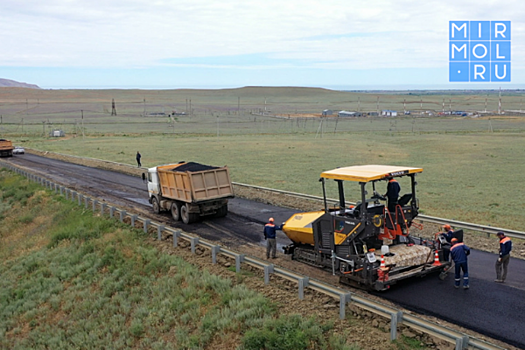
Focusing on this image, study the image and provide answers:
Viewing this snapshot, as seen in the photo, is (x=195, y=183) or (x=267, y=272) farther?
(x=195, y=183)

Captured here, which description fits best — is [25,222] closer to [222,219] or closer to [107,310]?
[222,219]

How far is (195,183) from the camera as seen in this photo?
824 inches

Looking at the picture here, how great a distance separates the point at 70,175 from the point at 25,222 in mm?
11407

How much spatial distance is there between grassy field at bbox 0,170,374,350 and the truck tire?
236cm

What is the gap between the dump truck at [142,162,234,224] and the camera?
20.9 metres

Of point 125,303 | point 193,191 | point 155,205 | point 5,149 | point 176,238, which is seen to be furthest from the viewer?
point 5,149

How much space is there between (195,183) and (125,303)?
7407 mm

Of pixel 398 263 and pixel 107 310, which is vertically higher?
pixel 398 263

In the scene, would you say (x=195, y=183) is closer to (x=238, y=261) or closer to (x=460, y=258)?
(x=238, y=261)

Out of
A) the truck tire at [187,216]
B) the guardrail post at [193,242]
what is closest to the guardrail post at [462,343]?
the guardrail post at [193,242]

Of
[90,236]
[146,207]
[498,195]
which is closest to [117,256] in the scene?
[90,236]

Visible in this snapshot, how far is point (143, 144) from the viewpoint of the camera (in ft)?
230

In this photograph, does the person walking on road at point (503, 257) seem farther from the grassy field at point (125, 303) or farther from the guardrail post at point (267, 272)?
the guardrail post at point (267, 272)

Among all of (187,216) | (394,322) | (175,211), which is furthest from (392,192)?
(175,211)
